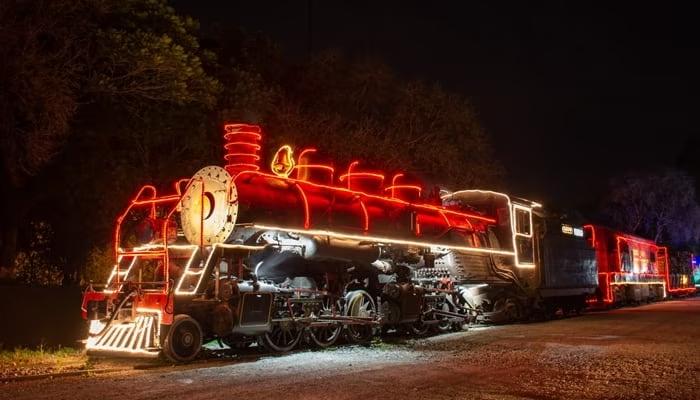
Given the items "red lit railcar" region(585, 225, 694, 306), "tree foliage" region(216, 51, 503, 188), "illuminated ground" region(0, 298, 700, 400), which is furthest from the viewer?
"red lit railcar" region(585, 225, 694, 306)

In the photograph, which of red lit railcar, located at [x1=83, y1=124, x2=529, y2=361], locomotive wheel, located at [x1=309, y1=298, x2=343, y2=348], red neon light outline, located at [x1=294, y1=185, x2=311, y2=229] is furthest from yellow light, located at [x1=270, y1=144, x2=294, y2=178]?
locomotive wheel, located at [x1=309, y1=298, x2=343, y2=348]

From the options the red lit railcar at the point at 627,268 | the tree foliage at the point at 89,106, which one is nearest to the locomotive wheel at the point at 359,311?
the tree foliage at the point at 89,106

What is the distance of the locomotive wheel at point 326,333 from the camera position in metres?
12.1

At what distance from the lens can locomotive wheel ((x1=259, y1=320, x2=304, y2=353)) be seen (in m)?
11.3

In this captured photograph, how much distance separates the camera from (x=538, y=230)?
18.9 meters

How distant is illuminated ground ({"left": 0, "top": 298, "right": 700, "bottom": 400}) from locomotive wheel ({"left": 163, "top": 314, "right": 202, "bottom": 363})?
0.30m

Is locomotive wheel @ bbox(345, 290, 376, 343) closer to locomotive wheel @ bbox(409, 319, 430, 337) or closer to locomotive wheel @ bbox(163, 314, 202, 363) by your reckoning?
locomotive wheel @ bbox(409, 319, 430, 337)

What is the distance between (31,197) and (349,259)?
721 cm

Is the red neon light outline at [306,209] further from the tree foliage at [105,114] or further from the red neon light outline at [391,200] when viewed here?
the tree foliage at [105,114]

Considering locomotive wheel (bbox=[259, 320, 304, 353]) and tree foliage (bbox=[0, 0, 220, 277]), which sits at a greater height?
tree foliage (bbox=[0, 0, 220, 277])

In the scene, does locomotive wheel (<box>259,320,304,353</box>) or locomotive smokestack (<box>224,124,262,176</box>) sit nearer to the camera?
locomotive smokestack (<box>224,124,262,176</box>)

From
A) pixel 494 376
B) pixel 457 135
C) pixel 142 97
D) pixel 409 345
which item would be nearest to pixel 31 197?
pixel 142 97

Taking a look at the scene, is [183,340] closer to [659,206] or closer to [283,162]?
[283,162]

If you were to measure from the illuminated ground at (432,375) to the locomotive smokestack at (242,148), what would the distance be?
3.03 metres
